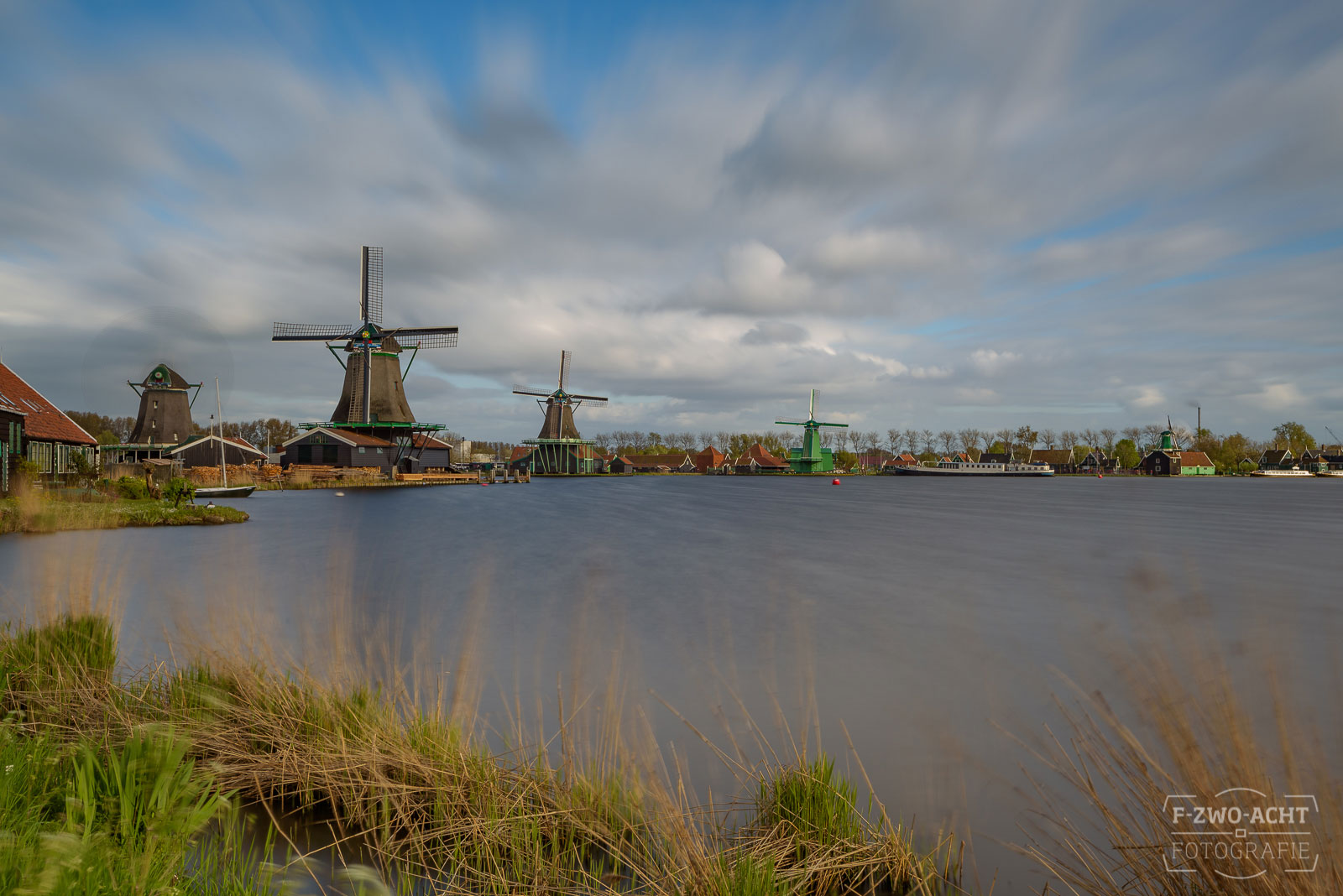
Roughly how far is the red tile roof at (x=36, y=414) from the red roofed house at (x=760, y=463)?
338ft

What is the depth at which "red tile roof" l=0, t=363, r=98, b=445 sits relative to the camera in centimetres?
2569

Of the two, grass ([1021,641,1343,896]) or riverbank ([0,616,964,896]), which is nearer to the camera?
grass ([1021,641,1343,896])

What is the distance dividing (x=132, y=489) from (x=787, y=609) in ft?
85.7

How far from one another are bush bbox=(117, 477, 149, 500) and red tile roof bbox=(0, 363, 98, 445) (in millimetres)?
3451

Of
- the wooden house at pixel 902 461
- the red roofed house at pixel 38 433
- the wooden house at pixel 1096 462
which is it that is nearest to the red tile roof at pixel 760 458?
the wooden house at pixel 902 461

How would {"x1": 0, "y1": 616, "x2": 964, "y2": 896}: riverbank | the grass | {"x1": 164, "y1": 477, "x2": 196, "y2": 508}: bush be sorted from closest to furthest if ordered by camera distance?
the grass → {"x1": 0, "y1": 616, "x2": 964, "y2": 896}: riverbank → {"x1": 164, "y1": 477, "x2": 196, "y2": 508}: bush

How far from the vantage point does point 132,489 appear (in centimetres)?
2536

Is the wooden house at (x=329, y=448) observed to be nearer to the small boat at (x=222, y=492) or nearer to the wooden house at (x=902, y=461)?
the small boat at (x=222, y=492)

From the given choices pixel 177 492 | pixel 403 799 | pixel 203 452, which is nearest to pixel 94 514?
pixel 177 492

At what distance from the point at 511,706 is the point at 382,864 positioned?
2966 mm

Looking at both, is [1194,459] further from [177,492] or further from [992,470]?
[177,492]

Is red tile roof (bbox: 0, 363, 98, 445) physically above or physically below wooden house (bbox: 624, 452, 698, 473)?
above

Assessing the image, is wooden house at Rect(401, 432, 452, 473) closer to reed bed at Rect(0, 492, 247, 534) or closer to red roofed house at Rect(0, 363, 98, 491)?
red roofed house at Rect(0, 363, 98, 491)

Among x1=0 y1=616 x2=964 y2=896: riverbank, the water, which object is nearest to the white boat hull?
the water
